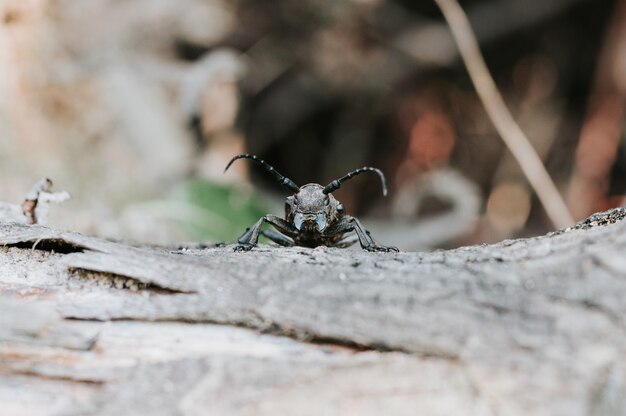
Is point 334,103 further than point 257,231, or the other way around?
point 334,103

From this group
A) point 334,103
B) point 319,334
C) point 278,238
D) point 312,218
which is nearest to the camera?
point 319,334

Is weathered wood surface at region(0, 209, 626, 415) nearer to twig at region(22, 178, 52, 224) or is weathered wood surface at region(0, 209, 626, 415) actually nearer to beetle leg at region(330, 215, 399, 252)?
twig at region(22, 178, 52, 224)

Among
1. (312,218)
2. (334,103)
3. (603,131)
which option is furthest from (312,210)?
(603,131)

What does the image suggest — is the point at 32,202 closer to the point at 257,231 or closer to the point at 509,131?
the point at 257,231

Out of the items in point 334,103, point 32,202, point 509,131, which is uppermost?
point 334,103

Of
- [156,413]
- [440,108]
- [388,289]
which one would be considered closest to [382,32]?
[440,108]

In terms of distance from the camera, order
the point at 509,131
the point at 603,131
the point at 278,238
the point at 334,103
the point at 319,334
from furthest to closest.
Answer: the point at 334,103, the point at 603,131, the point at 509,131, the point at 278,238, the point at 319,334

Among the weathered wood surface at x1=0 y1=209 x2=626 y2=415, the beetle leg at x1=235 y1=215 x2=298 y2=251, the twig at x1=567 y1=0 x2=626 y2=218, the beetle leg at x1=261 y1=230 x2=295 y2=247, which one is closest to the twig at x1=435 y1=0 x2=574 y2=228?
the twig at x1=567 y1=0 x2=626 y2=218

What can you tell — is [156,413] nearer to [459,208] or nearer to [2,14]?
[2,14]
